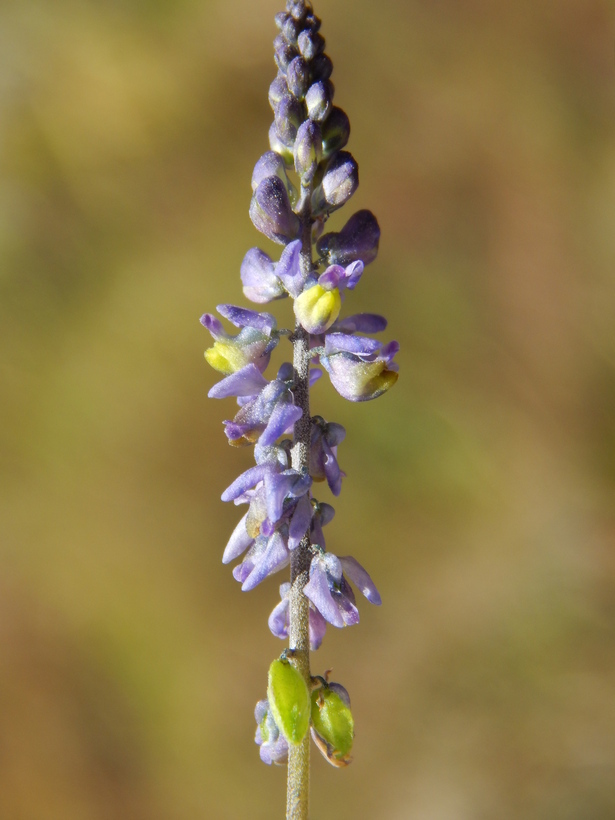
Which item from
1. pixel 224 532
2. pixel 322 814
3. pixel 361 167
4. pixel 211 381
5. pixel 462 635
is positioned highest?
pixel 361 167

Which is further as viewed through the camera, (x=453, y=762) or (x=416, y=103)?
(x=416, y=103)

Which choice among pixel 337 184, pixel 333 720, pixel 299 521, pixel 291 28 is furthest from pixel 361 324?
pixel 333 720

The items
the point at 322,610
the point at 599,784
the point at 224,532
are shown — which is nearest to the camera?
the point at 322,610

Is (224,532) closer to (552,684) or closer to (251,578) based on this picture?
(552,684)

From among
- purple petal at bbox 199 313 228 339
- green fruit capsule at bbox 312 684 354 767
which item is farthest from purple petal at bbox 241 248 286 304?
green fruit capsule at bbox 312 684 354 767

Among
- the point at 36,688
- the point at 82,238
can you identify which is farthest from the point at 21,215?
the point at 36,688

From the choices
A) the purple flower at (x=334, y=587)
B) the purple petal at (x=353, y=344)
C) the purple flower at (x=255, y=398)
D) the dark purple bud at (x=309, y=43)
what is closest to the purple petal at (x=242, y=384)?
the purple flower at (x=255, y=398)
